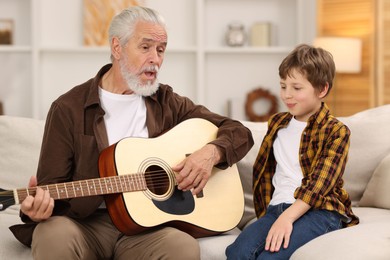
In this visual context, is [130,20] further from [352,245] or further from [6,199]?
[352,245]

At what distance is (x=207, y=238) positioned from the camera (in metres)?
2.47

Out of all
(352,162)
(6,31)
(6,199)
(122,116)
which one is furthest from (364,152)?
(6,31)

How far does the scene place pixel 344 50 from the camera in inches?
198

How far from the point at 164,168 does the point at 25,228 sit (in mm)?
504

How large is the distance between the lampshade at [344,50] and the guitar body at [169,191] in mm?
2554

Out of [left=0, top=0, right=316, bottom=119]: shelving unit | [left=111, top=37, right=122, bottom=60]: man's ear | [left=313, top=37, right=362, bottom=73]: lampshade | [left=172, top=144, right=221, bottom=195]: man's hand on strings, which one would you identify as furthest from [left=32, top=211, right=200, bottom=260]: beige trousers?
[left=0, top=0, right=316, bottom=119]: shelving unit

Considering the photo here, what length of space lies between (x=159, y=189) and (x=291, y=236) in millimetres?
485

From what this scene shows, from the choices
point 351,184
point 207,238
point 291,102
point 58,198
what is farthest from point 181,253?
point 351,184

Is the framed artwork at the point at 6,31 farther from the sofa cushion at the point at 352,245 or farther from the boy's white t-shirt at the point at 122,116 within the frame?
the sofa cushion at the point at 352,245

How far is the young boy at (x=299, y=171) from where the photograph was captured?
2.28 meters

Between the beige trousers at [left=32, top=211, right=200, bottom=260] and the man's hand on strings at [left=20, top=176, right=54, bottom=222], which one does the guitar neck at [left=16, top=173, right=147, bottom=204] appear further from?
the beige trousers at [left=32, top=211, right=200, bottom=260]

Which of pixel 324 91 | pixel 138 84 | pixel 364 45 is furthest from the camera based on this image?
pixel 364 45

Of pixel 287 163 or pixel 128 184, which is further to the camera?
pixel 287 163

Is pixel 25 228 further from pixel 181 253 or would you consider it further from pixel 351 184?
pixel 351 184
